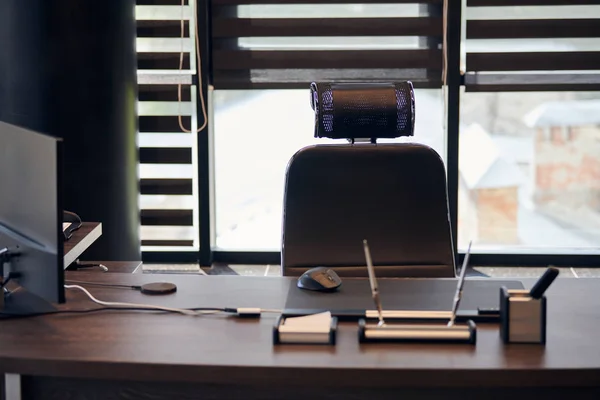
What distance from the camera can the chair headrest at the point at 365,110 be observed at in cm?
215

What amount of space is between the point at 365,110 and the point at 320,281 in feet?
1.80

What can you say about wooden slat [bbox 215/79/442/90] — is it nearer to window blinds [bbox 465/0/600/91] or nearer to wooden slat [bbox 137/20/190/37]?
window blinds [bbox 465/0/600/91]

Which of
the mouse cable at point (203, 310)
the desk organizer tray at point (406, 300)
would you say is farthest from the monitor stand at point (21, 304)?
the desk organizer tray at point (406, 300)

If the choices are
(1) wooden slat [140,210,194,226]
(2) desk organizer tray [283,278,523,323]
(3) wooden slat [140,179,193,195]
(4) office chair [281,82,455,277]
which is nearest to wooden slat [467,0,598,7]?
(3) wooden slat [140,179,193,195]

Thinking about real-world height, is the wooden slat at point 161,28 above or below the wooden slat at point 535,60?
above

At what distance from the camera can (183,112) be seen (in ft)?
14.3

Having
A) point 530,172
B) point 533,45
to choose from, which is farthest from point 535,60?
point 530,172

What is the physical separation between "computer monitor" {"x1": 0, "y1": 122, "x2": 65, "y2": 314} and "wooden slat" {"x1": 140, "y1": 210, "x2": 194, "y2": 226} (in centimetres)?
271

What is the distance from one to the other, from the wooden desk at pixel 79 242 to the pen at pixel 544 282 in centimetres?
120

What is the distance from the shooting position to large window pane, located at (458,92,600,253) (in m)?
4.41

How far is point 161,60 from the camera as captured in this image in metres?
4.34

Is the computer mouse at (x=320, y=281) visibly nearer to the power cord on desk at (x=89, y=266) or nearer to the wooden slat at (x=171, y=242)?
the power cord on desk at (x=89, y=266)

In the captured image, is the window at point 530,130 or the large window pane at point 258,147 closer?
the window at point 530,130

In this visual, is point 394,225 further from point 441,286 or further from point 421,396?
point 421,396
